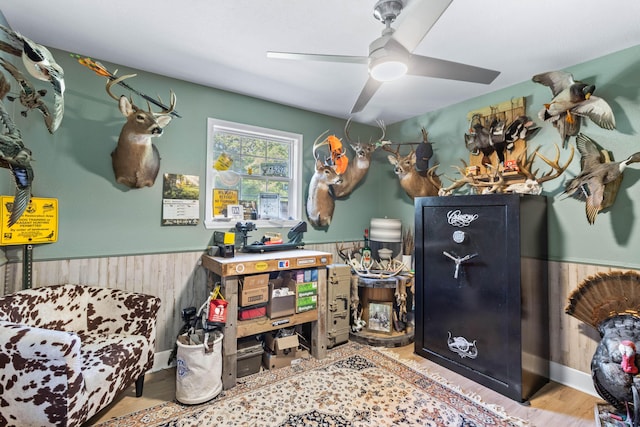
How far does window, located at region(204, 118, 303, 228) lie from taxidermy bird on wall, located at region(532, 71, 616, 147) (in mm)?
2432

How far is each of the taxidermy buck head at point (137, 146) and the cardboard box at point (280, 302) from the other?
150cm

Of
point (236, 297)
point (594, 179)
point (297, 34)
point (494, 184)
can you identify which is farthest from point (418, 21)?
point (236, 297)

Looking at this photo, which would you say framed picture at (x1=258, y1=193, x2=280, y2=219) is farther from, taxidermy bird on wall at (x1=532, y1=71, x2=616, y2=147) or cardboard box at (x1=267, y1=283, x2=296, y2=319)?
taxidermy bird on wall at (x1=532, y1=71, x2=616, y2=147)

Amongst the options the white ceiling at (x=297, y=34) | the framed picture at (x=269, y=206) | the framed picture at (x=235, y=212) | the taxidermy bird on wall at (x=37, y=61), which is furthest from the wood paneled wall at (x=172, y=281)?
the white ceiling at (x=297, y=34)

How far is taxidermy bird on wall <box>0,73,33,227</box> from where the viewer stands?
1.46m

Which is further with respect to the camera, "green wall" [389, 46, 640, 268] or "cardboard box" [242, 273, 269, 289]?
"cardboard box" [242, 273, 269, 289]

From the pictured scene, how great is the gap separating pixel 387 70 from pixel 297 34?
74cm

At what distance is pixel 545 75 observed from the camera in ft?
7.72

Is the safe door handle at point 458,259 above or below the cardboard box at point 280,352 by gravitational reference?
above

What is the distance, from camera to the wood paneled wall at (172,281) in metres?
2.26

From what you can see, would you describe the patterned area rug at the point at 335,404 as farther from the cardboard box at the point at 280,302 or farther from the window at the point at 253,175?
the window at the point at 253,175

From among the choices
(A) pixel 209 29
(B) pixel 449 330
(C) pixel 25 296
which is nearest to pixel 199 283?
(C) pixel 25 296

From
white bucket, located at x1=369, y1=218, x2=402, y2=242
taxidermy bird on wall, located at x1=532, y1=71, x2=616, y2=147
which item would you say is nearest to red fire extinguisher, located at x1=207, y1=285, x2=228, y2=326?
white bucket, located at x1=369, y1=218, x2=402, y2=242

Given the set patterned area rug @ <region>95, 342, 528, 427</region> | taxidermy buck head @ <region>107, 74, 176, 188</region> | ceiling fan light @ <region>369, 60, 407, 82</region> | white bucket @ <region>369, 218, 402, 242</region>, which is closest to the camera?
ceiling fan light @ <region>369, 60, 407, 82</region>
